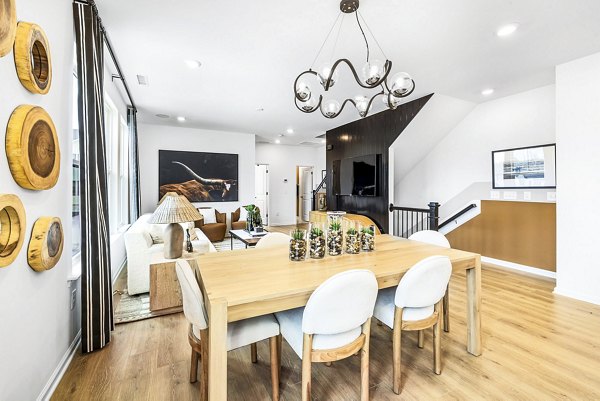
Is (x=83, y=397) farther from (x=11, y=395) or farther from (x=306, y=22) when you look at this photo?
(x=306, y=22)

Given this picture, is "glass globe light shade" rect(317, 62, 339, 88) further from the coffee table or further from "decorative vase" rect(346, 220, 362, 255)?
the coffee table

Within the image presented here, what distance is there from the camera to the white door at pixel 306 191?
10.1 metres

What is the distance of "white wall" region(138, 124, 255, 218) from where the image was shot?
664cm

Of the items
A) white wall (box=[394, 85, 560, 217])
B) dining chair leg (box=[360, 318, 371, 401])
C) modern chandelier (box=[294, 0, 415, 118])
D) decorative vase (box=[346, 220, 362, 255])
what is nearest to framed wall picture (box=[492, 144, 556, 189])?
white wall (box=[394, 85, 560, 217])

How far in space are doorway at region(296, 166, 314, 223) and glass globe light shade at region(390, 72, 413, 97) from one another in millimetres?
7728

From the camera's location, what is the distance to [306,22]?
8.27 feet

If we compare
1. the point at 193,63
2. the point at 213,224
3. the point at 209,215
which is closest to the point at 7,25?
the point at 193,63

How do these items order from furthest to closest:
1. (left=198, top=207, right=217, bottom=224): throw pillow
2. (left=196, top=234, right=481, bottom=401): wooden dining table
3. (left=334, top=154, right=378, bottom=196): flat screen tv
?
(left=198, top=207, right=217, bottom=224): throw pillow → (left=334, top=154, right=378, bottom=196): flat screen tv → (left=196, top=234, right=481, bottom=401): wooden dining table

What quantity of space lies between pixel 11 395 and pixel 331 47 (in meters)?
3.53

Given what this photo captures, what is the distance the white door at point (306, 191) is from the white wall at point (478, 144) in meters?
4.28

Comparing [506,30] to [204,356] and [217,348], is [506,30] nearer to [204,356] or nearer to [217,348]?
[217,348]

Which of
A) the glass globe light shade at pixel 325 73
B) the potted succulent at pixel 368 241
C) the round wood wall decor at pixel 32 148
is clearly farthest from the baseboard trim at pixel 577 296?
the round wood wall decor at pixel 32 148

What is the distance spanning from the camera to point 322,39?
280 cm

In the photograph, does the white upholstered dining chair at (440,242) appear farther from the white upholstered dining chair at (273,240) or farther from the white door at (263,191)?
the white door at (263,191)
